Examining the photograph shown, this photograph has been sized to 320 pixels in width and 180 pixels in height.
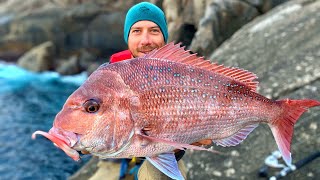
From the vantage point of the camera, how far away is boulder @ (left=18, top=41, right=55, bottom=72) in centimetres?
2300

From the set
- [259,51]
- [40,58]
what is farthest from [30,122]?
[40,58]

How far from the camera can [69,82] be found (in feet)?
69.2

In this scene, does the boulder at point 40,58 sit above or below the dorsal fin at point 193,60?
above

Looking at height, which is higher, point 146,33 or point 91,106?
point 146,33

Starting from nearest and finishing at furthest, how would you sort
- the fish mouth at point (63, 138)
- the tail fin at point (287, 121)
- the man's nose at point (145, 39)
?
the fish mouth at point (63, 138) < the tail fin at point (287, 121) < the man's nose at point (145, 39)

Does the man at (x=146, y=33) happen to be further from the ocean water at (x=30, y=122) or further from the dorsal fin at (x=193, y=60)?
the ocean water at (x=30, y=122)

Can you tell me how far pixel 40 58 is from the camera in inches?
912

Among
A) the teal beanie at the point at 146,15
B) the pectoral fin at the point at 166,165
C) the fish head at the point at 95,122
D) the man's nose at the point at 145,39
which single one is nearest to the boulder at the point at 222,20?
the teal beanie at the point at 146,15

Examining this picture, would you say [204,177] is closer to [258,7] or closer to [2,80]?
A: [258,7]

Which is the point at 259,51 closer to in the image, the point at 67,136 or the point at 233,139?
the point at 233,139

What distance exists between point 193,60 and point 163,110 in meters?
0.41

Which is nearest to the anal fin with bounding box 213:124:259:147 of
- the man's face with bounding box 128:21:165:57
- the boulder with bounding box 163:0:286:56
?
the man's face with bounding box 128:21:165:57

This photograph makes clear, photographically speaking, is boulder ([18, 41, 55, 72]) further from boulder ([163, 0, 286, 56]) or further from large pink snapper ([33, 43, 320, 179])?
large pink snapper ([33, 43, 320, 179])

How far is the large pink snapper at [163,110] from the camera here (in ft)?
6.06
